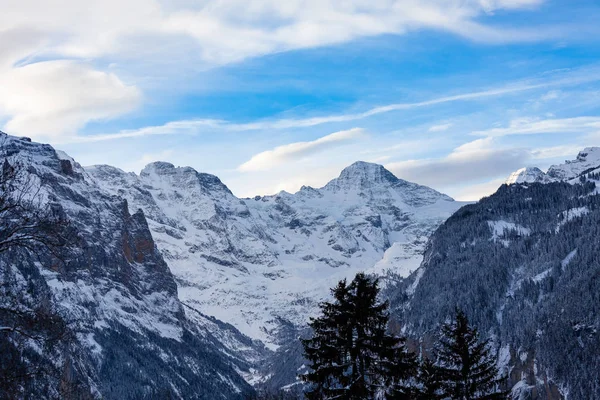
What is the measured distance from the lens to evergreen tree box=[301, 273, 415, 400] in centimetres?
2953

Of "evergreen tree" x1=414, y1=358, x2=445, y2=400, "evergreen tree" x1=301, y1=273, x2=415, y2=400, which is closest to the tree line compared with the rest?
"evergreen tree" x1=301, y1=273, x2=415, y2=400

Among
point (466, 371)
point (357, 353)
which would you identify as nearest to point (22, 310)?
point (357, 353)

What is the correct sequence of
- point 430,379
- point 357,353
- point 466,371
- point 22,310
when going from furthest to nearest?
1. point 430,379
2. point 466,371
3. point 357,353
4. point 22,310

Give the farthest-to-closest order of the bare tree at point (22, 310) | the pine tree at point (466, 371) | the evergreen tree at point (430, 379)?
the evergreen tree at point (430, 379) → the pine tree at point (466, 371) → the bare tree at point (22, 310)

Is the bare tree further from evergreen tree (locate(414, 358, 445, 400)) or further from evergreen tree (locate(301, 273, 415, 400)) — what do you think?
evergreen tree (locate(414, 358, 445, 400))

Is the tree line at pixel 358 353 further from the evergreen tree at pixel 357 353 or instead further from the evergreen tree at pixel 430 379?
the evergreen tree at pixel 430 379

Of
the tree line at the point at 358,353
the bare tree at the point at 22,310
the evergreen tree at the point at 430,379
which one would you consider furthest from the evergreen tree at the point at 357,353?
the bare tree at the point at 22,310

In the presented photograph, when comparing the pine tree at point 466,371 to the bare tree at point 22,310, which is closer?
the bare tree at point 22,310

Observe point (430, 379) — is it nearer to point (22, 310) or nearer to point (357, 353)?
point (357, 353)

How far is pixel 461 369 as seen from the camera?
125 feet

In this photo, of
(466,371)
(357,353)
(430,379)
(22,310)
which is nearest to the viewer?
(22,310)

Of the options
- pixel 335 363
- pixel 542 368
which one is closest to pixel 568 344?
pixel 542 368

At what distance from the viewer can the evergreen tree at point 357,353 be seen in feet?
96.9

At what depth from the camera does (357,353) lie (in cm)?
2984
